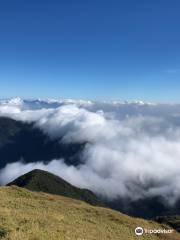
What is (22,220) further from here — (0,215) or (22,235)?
(22,235)

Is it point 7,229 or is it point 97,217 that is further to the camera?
point 97,217

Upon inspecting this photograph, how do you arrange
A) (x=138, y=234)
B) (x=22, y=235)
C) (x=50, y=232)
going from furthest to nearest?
(x=138, y=234), (x=50, y=232), (x=22, y=235)

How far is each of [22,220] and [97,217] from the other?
71.9 feet

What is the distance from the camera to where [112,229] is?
43469 millimetres

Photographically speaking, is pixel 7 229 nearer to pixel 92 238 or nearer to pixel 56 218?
pixel 92 238

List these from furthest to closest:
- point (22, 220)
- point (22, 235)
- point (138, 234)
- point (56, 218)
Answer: point (138, 234) < point (56, 218) < point (22, 220) < point (22, 235)

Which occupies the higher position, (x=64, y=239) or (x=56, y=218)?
(x=56, y=218)

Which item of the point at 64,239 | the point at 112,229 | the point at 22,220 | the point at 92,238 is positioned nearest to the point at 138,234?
the point at 112,229

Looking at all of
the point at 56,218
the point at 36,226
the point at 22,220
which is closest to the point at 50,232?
the point at 36,226

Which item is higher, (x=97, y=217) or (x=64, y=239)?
(x=97, y=217)

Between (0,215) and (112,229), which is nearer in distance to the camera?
(0,215)

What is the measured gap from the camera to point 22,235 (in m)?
23.7

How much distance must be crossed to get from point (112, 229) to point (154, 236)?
240 inches

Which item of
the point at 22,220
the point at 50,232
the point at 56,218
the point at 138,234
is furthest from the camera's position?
the point at 138,234
